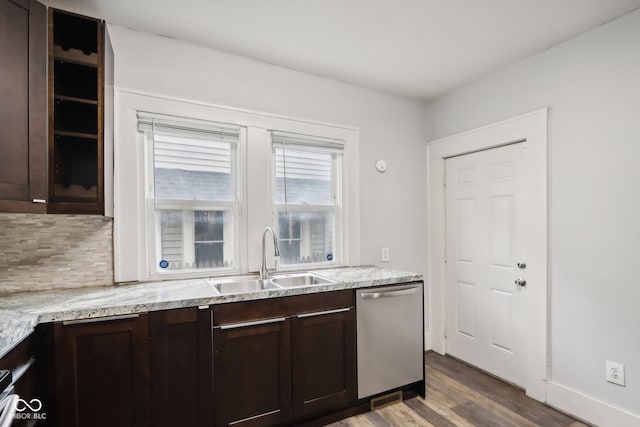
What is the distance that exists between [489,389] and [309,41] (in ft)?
9.93

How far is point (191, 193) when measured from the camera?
2369 millimetres

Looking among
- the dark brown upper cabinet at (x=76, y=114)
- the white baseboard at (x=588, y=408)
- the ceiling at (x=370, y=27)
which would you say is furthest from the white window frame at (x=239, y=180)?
the white baseboard at (x=588, y=408)

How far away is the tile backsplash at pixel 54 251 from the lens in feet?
6.12

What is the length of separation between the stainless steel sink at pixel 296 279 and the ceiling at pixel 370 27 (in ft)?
5.68

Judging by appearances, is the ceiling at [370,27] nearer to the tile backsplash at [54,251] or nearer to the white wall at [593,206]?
the white wall at [593,206]

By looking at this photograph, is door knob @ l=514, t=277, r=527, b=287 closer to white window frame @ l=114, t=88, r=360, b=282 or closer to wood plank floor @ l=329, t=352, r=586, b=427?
wood plank floor @ l=329, t=352, r=586, b=427

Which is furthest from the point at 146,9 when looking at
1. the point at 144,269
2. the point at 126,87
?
the point at 144,269

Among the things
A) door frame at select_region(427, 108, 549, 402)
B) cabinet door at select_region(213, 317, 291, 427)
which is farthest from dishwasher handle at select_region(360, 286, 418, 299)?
door frame at select_region(427, 108, 549, 402)

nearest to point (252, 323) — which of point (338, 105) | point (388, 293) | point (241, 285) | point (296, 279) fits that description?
point (241, 285)

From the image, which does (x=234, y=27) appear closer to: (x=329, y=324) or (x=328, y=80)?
(x=328, y=80)

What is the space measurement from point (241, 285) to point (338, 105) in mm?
1792

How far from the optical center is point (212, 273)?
2379 mm

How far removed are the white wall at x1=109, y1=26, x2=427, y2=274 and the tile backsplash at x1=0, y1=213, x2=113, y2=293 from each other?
987mm
